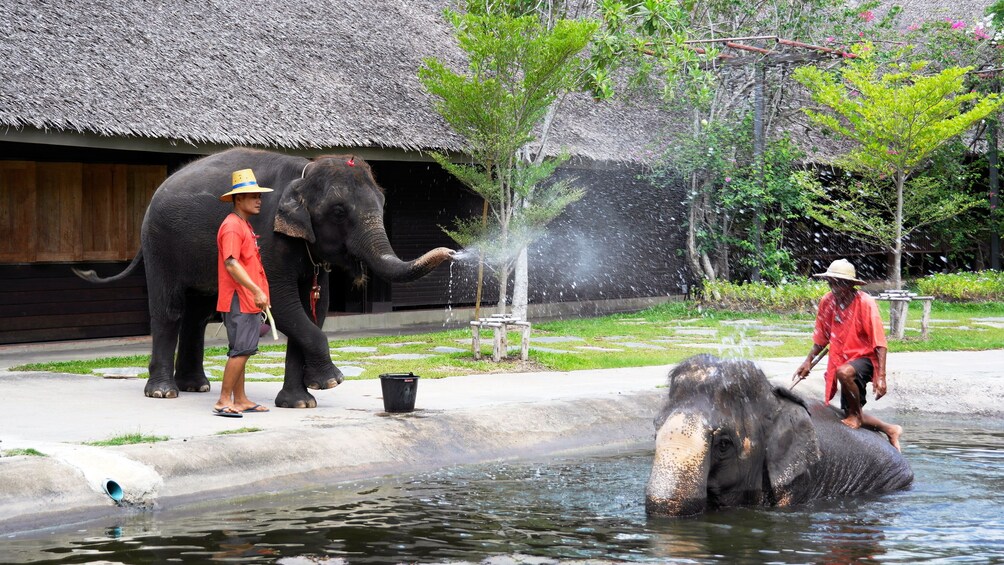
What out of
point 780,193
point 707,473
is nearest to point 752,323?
point 780,193

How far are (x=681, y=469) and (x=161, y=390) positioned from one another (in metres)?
5.25

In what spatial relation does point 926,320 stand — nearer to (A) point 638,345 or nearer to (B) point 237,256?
(A) point 638,345

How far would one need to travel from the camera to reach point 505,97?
48.9ft

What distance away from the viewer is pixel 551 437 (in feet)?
32.7

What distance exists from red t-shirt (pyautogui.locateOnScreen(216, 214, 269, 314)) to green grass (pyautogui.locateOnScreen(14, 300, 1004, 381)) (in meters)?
2.86

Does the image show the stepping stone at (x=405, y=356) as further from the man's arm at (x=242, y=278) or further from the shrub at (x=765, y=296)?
the shrub at (x=765, y=296)

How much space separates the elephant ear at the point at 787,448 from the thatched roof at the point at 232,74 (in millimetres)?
8742

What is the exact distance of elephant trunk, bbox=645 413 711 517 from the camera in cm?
676

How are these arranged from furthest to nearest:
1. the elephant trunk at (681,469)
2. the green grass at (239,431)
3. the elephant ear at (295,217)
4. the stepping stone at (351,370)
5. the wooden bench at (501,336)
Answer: the wooden bench at (501,336), the stepping stone at (351,370), the elephant ear at (295,217), the green grass at (239,431), the elephant trunk at (681,469)

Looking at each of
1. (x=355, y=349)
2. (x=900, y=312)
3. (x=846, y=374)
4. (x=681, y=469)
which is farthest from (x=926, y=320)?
(x=681, y=469)

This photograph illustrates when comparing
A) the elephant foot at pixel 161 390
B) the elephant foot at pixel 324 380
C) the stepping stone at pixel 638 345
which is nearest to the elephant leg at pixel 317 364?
the elephant foot at pixel 324 380

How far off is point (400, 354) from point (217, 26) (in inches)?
230

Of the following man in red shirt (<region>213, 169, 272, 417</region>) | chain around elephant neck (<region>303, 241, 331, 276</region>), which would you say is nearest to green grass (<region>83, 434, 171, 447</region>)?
man in red shirt (<region>213, 169, 272, 417</region>)

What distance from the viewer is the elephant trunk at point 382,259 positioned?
938 cm
